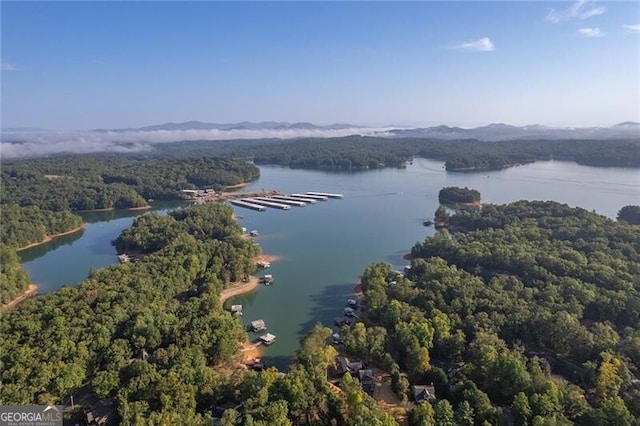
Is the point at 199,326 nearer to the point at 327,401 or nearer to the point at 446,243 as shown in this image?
the point at 327,401

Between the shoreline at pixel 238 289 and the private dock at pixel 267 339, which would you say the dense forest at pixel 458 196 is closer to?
the shoreline at pixel 238 289

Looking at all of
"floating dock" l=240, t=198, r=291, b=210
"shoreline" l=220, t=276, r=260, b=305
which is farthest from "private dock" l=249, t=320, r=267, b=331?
"floating dock" l=240, t=198, r=291, b=210

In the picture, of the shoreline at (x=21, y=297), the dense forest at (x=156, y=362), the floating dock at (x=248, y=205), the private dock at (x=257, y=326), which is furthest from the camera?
the floating dock at (x=248, y=205)

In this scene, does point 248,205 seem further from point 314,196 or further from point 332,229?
point 332,229

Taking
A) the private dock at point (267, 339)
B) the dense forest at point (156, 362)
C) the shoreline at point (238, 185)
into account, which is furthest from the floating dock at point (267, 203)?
the private dock at point (267, 339)

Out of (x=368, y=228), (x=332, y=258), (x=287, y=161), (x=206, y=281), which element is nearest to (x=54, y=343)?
(x=206, y=281)

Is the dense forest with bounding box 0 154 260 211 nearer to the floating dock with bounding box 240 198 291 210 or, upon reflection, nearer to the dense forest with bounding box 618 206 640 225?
the floating dock with bounding box 240 198 291 210

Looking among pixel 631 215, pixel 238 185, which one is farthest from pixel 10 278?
pixel 631 215
